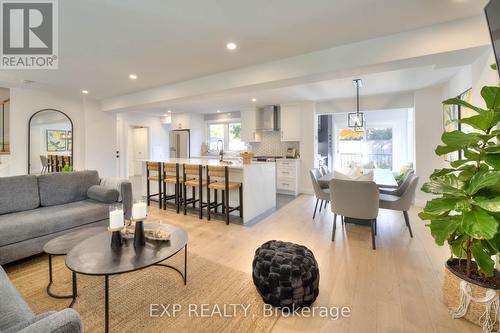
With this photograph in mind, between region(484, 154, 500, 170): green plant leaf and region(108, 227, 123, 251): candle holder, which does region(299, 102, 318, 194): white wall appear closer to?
region(484, 154, 500, 170): green plant leaf

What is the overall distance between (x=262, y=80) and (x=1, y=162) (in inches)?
214

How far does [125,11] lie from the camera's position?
2.13 meters

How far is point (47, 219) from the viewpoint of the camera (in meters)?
2.52

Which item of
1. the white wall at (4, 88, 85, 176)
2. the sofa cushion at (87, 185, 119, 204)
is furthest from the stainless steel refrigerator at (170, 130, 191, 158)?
the sofa cushion at (87, 185, 119, 204)

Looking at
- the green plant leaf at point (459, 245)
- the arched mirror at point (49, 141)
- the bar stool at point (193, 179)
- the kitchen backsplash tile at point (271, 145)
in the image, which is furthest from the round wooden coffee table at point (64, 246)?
the kitchen backsplash tile at point (271, 145)

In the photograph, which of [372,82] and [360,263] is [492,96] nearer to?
[360,263]

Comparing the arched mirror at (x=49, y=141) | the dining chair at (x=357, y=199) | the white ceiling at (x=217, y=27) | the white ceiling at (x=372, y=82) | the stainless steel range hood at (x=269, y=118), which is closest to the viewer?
the white ceiling at (x=217, y=27)

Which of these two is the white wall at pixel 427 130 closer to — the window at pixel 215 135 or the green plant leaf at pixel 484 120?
the green plant leaf at pixel 484 120

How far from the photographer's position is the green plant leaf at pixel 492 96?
4.91ft

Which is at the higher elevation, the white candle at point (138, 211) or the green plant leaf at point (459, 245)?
the white candle at point (138, 211)

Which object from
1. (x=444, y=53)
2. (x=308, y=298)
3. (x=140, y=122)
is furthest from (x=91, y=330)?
(x=140, y=122)

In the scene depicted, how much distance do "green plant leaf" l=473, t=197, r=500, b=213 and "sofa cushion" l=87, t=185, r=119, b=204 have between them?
12.4ft

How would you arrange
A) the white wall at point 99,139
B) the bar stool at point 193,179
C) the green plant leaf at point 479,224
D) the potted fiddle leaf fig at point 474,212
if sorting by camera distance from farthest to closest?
1. the white wall at point 99,139
2. the bar stool at point 193,179
3. the potted fiddle leaf fig at point 474,212
4. the green plant leaf at point 479,224

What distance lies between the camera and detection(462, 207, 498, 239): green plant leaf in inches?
51.4
